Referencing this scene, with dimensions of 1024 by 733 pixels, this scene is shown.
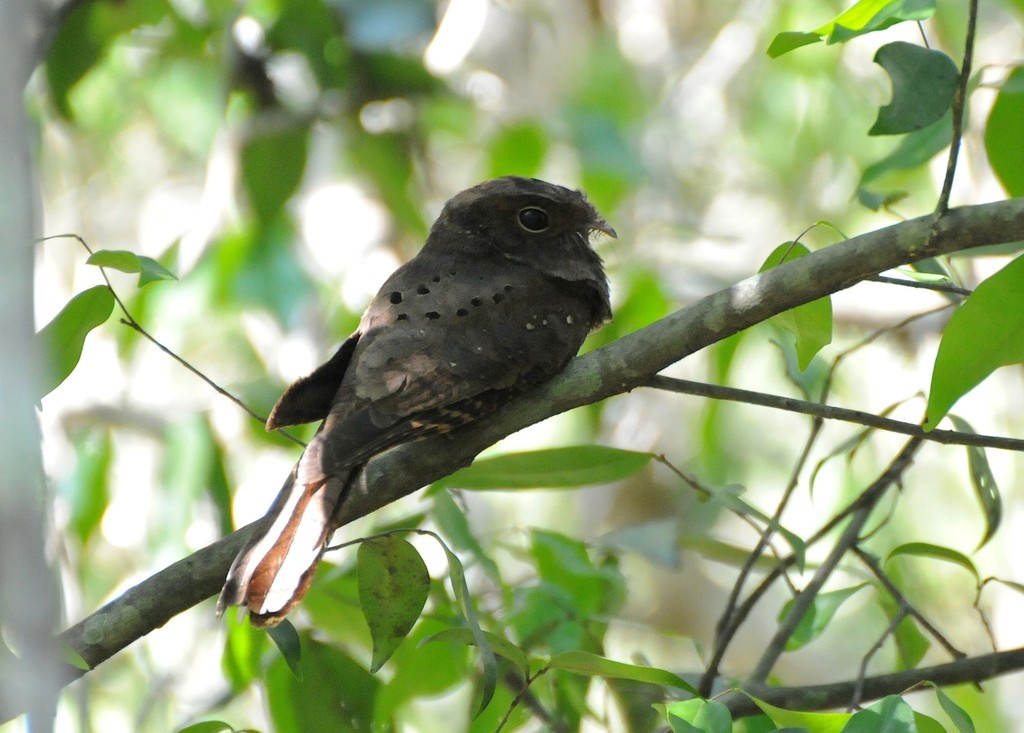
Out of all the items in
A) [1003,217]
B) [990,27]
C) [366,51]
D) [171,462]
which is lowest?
[1003,217]

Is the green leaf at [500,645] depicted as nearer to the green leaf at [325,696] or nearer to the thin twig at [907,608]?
the green leaf at [325,696]

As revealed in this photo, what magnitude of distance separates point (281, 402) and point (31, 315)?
1532 mm

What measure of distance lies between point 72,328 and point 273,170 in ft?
7.93

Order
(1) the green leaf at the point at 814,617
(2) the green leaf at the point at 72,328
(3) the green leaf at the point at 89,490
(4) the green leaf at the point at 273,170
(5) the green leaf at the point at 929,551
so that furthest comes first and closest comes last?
(4) the green leaf at the point at 273,170, (3) the green leaf at the point at 89,490, (1) the green leaf at the point at 814,617, (5) the green leaf at the point at 929,551, (2) the green leaf at the point at 72,328

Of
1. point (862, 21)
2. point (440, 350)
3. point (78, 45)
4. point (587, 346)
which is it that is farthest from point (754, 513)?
point (78, 45)

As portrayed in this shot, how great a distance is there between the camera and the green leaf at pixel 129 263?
6.93 feet

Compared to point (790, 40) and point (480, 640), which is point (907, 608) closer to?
point (480, 640)

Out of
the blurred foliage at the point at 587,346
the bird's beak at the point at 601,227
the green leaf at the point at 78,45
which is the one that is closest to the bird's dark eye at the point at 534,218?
the bird's beak at the point at 601,227

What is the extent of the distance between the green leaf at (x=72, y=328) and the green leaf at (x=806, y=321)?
1296 mm

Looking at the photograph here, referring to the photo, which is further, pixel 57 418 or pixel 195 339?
pixel 195 339

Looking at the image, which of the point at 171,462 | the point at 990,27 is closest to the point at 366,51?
the point at 171,462

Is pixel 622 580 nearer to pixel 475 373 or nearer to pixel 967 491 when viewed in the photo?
pixel 475 373

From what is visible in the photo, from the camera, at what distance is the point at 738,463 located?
24.0 ft

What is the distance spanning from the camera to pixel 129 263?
2.12 m
